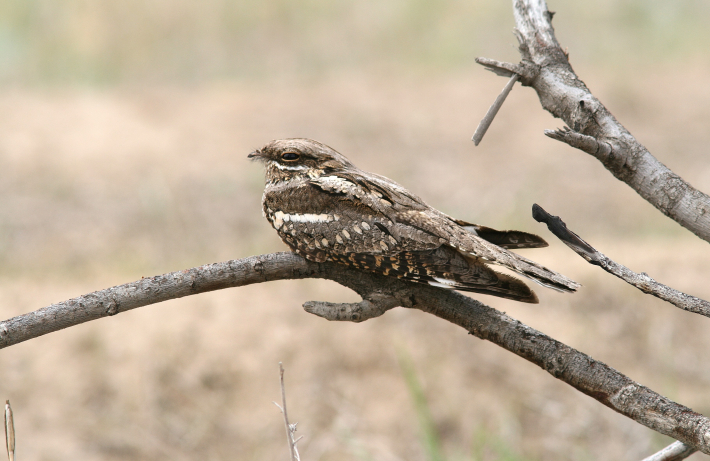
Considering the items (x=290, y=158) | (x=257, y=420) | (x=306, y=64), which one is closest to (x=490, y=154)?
(x=306, y=64)

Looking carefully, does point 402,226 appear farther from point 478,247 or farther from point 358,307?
point 358,307

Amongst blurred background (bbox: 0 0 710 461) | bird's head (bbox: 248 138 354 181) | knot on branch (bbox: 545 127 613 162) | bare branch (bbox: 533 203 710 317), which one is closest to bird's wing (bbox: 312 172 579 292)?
bird's head (bbox: 248 138 354 181)

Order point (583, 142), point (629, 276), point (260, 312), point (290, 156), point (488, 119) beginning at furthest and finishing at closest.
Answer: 1. point (260, 312)
2. point (290, 156)
3. point (488, 119)
4. point (583, 142)
5. point (629, 276)

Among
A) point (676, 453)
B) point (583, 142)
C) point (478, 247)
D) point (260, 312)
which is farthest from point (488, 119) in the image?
point (260, 312)

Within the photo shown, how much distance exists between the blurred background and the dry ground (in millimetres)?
24

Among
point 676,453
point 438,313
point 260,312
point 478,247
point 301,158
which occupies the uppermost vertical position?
point 301,158

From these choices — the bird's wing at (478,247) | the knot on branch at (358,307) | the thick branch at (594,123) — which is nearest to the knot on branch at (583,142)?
the thick branch at (594,123)

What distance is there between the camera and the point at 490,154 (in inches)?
376

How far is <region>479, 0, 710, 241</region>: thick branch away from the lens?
193cm

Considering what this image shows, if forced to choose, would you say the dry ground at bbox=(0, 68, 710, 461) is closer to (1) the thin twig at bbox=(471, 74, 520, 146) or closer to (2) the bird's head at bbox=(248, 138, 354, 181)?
(2) the bird's head at bbox=(248, 138, 354, 181)

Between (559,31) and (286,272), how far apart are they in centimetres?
1095

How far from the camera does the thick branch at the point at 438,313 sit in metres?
1.79

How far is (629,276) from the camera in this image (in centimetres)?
172

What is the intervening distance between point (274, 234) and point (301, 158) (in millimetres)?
4402
